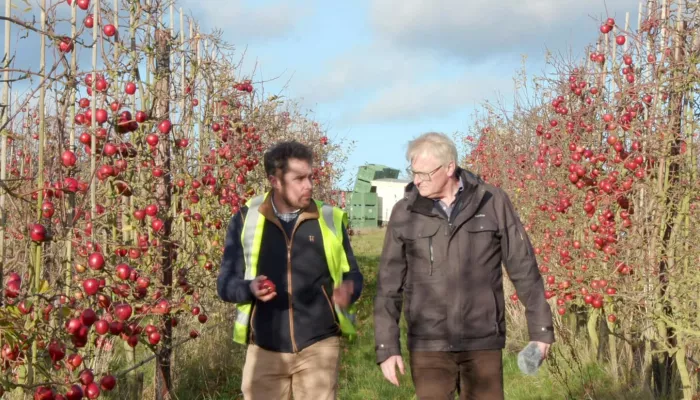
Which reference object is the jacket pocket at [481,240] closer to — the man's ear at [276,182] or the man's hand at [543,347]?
the man's hand at [543,347]

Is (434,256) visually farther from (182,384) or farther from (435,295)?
(182,384)

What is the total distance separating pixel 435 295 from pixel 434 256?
0.18 metres

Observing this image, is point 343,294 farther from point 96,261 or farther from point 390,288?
point 96,261

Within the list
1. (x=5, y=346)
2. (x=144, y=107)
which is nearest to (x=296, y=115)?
(x=144, y=107)

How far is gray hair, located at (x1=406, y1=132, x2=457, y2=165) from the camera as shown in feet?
12.8

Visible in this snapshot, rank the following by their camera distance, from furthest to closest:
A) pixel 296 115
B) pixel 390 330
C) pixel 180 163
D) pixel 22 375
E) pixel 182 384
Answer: pixel 296 115 < pixel 182 384 < pixel 180 163 < pixel 22 375 < pixel 390 330

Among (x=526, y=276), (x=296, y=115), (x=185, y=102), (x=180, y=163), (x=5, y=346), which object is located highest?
(x=296, y=115)

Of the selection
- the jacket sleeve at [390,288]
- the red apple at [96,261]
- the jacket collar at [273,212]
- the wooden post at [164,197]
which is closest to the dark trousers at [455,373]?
the jacket sleeve at [390,288]

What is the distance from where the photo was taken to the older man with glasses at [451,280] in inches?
151

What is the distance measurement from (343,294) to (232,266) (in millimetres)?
569

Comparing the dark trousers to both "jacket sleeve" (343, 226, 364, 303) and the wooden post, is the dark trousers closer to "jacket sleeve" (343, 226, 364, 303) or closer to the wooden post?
"jacket sleeve" (343, 226, 364, 303)

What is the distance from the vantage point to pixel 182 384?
6.69 m

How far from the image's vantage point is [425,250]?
3.91m

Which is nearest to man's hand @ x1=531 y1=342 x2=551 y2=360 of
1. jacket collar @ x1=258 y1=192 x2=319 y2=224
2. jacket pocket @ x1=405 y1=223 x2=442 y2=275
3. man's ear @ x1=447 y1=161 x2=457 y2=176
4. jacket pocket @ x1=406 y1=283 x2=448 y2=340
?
jacket pocket @ x1=406 y1=283 x2=448 y2=340
